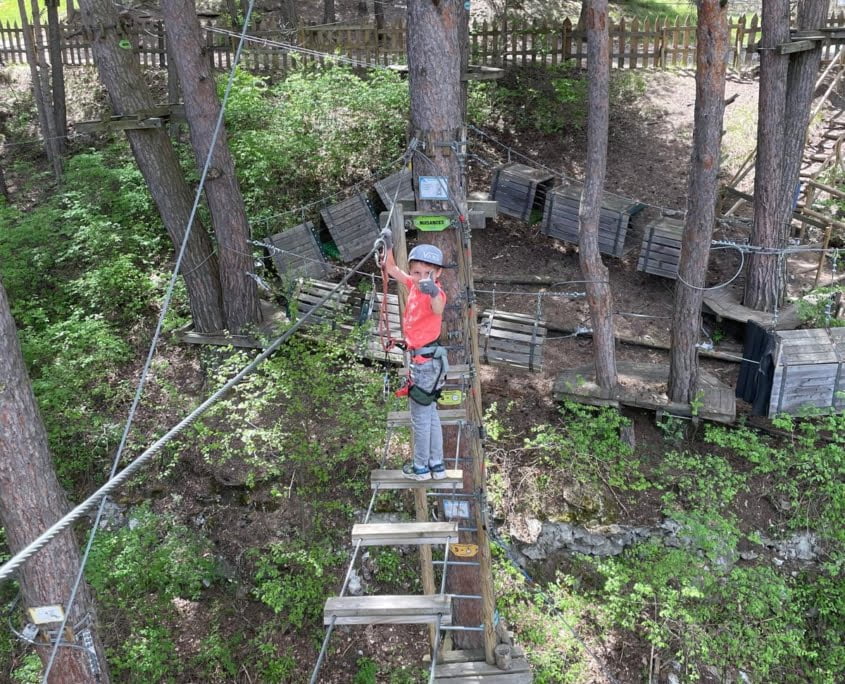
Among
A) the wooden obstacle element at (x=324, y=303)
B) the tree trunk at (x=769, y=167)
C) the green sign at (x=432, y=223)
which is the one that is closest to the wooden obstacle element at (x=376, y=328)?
the wooden obstacle element at (x=324, y=303)

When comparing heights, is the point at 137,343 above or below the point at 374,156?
below

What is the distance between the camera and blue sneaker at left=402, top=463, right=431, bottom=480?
4.53 meters

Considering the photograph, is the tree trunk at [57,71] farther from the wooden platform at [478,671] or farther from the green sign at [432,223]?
the wooden platform at [478,671]

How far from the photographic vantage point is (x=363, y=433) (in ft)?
25.8

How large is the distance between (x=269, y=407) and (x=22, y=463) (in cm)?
382

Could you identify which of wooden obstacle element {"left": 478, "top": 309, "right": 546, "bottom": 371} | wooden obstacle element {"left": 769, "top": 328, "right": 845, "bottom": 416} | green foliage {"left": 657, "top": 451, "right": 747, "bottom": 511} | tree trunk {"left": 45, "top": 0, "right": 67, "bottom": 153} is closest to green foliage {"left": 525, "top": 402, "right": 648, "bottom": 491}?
green foliage {"left": 657, "top": 451, "right": 747, "bottom": 511}

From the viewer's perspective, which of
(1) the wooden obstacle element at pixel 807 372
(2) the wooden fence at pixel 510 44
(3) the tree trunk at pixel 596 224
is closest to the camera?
(1) the wooden obstacle element at pixel 807 372

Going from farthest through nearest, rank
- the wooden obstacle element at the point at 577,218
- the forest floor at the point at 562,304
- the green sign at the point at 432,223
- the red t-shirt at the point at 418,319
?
the wooden obstacle element at the point at 577,218, the forest floor at the point at 562,304, the green sign at the point at 432,223, the red t-shirt at the point at 418,319

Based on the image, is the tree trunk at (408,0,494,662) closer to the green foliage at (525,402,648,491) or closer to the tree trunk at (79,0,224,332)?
the green foliage at (525,402,648,491)

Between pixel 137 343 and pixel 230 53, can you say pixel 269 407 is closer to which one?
pixel 137 343

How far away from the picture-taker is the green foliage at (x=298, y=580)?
766 centimetres

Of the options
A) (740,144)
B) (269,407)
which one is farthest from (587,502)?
(740,144)

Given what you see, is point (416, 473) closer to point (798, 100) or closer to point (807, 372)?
point (807, 372)

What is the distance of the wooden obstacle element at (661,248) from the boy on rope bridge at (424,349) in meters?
6.73
